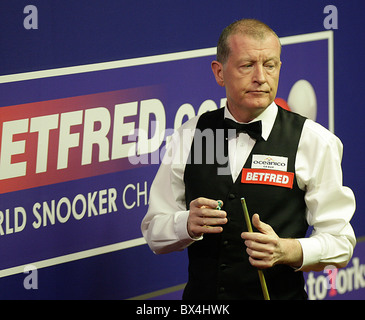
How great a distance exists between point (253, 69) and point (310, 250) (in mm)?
538

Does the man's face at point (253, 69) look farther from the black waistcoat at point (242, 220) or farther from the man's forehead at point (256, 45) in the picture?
the black waistcoat at point (242, 220)

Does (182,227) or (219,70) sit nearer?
(182,227)

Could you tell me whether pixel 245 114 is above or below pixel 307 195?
above

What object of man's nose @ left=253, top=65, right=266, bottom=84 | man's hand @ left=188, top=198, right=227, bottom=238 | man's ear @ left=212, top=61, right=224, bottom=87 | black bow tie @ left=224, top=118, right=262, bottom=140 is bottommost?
man's hand @ left=188, top=198, right=227, bottom=238

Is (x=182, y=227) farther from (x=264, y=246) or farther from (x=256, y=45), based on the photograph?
(x=256, y=45)

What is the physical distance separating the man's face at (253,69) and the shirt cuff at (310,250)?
1.34 ft

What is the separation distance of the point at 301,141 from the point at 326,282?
171 cm

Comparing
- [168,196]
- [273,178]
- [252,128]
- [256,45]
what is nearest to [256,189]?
[273,178]

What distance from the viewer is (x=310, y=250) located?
2.05 meters

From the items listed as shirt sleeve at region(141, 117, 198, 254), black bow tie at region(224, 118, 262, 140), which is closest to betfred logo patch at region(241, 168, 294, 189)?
black bow tie at region(224, 118, 262, 140)

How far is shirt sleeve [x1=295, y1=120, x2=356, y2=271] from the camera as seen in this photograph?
2.08 m

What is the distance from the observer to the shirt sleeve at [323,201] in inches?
81.9

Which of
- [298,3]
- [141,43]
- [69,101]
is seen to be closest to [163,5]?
[141,43]

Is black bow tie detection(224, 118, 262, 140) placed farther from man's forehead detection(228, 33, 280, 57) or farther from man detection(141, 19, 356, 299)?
man's forehead detection(228, 33, 280, 57)
